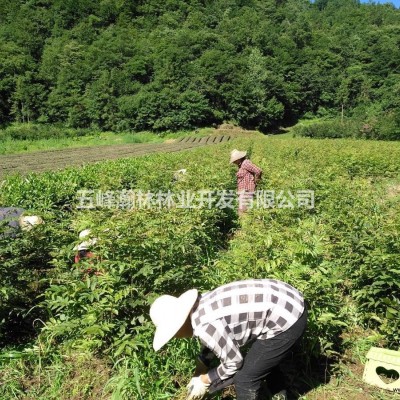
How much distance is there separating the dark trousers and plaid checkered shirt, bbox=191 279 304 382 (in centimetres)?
5

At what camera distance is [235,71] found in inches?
2184

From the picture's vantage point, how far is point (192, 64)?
184 feet

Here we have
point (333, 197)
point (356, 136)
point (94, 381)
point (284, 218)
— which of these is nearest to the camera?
point (94, 381)

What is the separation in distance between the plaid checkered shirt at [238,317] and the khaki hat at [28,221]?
8.66 ft

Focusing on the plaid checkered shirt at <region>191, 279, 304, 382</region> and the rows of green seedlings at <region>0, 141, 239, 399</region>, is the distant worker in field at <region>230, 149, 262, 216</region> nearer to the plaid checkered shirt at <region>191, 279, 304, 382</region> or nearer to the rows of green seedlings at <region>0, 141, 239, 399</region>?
the rows of green seedlings at <region>0, 141, 239, 399</region>

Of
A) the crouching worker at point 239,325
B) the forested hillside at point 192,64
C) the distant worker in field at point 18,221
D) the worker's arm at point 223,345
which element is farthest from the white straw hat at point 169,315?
the forested hillside at point 192,64

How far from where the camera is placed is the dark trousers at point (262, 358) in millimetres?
2488

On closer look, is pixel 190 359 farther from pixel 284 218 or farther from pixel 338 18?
pixel 338 18

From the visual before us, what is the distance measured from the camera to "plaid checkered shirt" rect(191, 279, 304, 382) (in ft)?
7.59

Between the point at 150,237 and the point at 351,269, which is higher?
the point at 150,237

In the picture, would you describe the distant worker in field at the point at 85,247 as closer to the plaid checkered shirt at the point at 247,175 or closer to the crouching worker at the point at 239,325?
the crouching worker at the point at 239,325

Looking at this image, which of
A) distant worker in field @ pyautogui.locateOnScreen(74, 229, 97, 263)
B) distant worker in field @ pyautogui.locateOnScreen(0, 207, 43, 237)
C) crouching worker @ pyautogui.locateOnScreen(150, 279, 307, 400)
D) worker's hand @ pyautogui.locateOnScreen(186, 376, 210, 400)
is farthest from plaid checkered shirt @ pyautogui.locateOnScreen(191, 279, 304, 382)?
distant worker in field @ pyautogui.locateOnScreen(0, 207, 43, 237)

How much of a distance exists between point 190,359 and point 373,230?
232 centimetres

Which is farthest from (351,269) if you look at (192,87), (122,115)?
(192,87)
